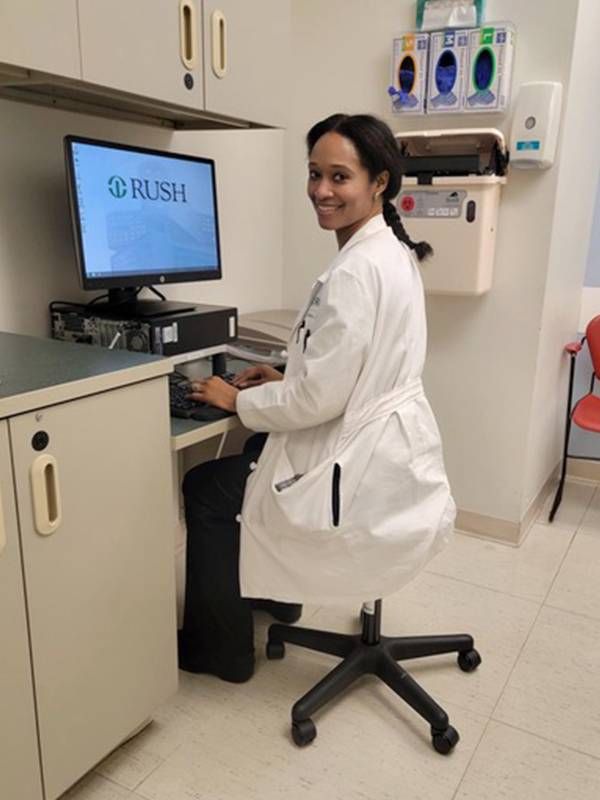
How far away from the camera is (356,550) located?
150 centimetres

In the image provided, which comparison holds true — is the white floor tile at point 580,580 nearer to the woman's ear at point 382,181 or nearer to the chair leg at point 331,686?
the chair leg at point 331,686

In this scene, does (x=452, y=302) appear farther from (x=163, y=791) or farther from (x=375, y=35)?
(x=163, y=791)

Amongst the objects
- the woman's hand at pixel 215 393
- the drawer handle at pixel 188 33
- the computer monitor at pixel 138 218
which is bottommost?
the woman's hand at pixel 215 393

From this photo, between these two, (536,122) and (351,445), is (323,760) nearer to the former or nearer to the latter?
(351,445)

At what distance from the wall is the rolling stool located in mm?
935

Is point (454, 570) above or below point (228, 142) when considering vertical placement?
below

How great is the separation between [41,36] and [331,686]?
1.57 m

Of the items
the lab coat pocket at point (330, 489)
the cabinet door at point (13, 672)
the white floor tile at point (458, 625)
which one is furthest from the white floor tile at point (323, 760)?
the lab coat pocket at point (330, 489)

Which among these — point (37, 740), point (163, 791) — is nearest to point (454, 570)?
point (163, 791)

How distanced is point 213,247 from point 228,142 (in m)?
0.62

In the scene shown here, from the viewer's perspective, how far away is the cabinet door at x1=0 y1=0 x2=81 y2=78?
120 cm

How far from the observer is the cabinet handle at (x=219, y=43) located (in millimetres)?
1684

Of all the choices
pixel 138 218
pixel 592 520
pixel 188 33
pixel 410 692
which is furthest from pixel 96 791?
pixel 592 520

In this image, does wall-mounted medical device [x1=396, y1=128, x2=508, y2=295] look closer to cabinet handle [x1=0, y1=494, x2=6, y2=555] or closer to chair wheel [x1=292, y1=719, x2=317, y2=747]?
chair wheel [x1=292, y1=719, x2=317, y2=747]
